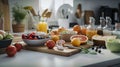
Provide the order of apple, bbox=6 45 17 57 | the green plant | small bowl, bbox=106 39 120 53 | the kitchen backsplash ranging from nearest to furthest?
apple, bbox=6 45 17 57 < small bowl, bbox=106 39 120 53 < the green plant < the kitchen backsplash

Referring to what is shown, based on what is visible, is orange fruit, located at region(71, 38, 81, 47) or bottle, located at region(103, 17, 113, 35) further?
bottle, located at region(103, 17, 113, 35)

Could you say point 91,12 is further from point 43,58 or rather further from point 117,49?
point 43,58

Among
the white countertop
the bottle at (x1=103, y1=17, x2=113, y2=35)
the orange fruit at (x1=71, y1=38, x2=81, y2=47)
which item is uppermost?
the bottle at (x1=103, y1=17, x2=113, y2=35)

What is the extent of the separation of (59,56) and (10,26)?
1.19 metres

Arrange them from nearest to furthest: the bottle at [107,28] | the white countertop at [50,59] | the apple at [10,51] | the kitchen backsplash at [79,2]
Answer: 1. the white countertop at [50,59]
2. the apple at [10,51]
3. the bottle at [107,28]
4. the kitchen backsplash at [79,2]

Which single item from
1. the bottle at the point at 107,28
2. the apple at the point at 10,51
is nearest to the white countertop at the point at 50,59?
the apple at the point at 10,51

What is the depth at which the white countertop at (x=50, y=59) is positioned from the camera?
57.9 inches

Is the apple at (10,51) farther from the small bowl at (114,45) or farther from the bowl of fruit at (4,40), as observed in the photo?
the small bowl at (114,45)

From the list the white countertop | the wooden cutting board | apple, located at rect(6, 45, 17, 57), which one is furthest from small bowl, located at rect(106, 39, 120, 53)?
apple, located at rect(6, 45, 17, 57)

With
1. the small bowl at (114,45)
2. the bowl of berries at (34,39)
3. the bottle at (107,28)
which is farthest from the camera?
the bottle at (107,28)

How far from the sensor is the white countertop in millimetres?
1471

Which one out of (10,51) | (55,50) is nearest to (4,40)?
(10,51)

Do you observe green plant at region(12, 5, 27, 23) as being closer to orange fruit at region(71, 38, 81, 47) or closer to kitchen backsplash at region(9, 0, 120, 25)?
kitchen backsplash at region(9, 0, 120, 25)

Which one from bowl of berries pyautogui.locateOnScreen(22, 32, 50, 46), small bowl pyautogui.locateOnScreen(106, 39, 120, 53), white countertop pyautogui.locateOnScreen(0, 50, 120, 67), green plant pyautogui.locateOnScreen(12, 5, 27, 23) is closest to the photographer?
white countertop pyautogui.locateOnScreen(0, 50, 120, 67)
